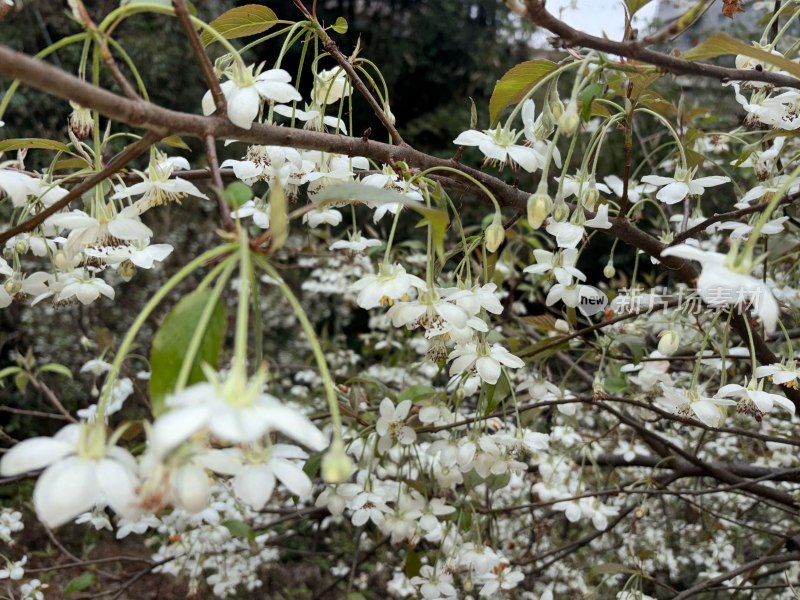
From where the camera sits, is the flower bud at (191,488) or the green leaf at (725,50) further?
the green leaf at (725,50)

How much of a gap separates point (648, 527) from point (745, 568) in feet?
4.69

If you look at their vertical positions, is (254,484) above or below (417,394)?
above

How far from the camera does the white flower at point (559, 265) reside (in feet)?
3.21

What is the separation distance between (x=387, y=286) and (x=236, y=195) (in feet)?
0.94

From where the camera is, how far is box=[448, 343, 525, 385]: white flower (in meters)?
0.85

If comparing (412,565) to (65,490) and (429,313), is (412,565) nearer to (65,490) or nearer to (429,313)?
(429,313)

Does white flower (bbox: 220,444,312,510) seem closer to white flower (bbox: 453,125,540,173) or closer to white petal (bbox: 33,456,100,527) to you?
white petal (bbox: 33,456,100,527)

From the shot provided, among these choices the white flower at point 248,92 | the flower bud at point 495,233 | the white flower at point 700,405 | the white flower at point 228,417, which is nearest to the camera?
the white flower at point 228,417

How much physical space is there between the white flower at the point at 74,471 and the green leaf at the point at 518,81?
20.8 inches

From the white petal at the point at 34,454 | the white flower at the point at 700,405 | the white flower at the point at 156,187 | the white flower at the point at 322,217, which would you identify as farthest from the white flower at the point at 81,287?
the white flower at the point at 700,405

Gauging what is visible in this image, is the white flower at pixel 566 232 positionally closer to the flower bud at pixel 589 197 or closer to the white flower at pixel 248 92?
the flower bud at pixel 589 197

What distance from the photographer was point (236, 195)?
49cm

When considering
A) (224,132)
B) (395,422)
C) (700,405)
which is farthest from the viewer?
(395,422)

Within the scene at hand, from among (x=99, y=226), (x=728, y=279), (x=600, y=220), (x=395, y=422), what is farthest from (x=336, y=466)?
(x=395, y=422)
